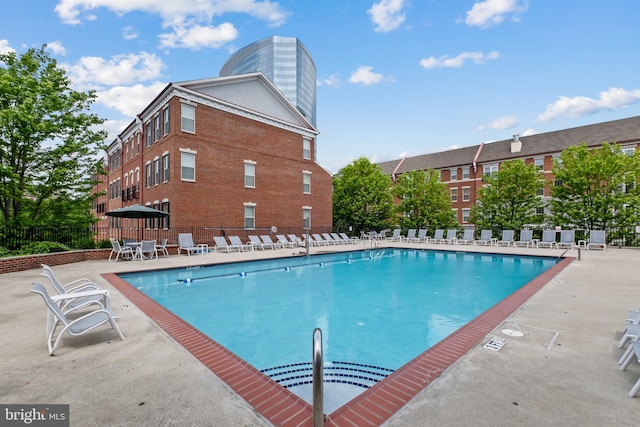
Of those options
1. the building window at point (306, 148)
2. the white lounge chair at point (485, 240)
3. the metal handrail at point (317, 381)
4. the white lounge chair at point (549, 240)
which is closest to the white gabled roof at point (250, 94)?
the building window at point (306, 148)

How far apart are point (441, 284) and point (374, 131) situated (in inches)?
788

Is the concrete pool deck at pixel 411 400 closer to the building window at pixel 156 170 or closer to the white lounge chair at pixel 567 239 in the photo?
the building window at pixel 156 170

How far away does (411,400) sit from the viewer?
2.77 metres

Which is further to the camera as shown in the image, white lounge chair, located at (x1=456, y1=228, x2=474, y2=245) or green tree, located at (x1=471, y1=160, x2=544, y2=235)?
green tree, located at (x1=471, y1=160, x2=544, y2=235)

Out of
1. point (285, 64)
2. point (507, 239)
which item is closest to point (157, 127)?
point (507, 239)

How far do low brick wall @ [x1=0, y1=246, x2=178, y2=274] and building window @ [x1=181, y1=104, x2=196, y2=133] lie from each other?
885 cm

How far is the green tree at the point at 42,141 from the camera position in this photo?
12586mm

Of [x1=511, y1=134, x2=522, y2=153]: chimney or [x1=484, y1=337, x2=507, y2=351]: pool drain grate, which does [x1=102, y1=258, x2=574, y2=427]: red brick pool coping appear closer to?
[x1=484, y1=337, x2=507, y2=351]: pool drain grate

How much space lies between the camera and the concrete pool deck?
8.29 feet

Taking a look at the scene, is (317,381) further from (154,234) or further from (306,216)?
(306,216)

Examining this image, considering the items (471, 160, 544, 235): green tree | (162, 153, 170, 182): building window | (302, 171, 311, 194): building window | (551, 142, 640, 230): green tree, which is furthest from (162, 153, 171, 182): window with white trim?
(551, 142, 640, 230): green tree

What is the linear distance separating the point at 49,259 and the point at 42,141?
5738 mm

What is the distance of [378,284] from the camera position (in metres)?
10.4

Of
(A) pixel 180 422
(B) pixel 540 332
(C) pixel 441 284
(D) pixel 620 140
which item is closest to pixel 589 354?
(B) pixel 540 332
